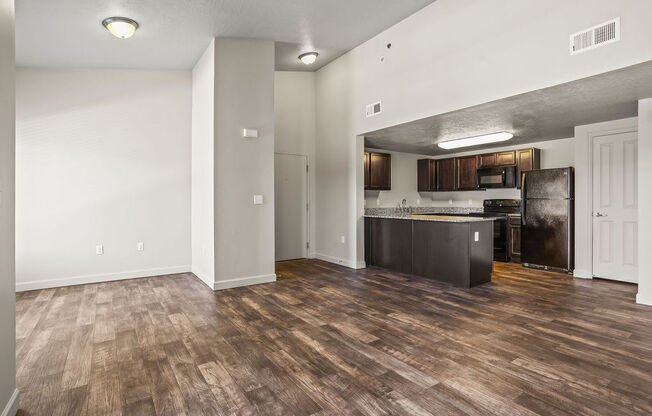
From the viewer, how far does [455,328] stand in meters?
3.16

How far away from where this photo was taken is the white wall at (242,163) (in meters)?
4.59

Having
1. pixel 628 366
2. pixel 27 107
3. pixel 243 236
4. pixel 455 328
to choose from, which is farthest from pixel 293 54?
pixel 628 366

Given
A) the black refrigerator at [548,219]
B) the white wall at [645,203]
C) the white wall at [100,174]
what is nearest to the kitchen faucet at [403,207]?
the black refrigerator at [548,219]

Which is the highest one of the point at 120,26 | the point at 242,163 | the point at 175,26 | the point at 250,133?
the point at 175,26

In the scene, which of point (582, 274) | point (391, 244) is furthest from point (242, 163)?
point (582, 274)

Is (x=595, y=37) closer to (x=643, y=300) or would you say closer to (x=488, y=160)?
(x=643, y=300)

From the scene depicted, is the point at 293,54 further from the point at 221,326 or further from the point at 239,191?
the point at 221,326

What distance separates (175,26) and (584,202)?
20.3 feet

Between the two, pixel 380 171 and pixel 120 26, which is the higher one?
pixel 120 26

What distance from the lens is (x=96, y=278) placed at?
5043 mm

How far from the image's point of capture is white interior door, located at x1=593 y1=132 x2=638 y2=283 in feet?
15.8

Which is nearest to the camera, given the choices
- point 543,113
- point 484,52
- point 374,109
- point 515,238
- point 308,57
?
point 484,52

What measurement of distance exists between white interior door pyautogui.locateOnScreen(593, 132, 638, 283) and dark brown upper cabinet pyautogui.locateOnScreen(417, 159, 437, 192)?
3163 mm

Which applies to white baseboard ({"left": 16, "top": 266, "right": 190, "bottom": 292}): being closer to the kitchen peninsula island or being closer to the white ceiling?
the white ceiling
